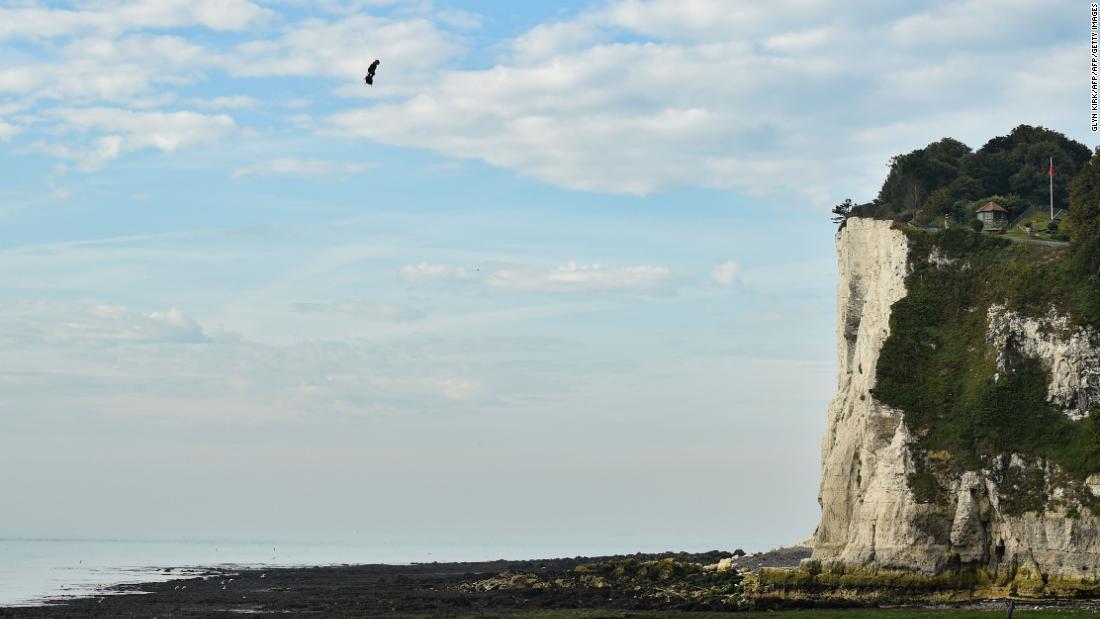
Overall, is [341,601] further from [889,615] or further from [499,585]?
[889,615]

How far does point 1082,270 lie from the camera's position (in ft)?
179

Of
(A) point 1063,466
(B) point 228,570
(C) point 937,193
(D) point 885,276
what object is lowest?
(B) point 228,570

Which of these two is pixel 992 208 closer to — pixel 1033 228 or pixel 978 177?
pixel 1033 228

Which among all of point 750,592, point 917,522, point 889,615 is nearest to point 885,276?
point 917,522

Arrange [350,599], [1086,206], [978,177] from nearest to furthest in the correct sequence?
1. [1086,206]
2. [350,599]
3. [978,177]

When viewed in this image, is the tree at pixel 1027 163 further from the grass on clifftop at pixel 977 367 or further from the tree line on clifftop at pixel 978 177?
the grass on clifftop at pixel 977 367

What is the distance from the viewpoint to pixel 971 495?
51812 millimetres

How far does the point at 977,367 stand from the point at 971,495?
6.39 meters

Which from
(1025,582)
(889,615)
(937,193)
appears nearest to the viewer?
(889,615)

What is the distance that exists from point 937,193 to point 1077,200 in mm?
24416

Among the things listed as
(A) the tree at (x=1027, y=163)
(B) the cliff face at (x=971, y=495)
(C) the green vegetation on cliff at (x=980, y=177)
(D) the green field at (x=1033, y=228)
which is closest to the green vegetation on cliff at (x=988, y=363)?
(B) the cliff face at (x=971, y=495)

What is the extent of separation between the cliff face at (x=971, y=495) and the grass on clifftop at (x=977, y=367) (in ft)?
0.89

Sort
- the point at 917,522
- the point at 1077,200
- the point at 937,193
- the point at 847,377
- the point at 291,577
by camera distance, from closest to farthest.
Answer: the point at 917,522
the point at 1077,200
the point at 847,377
the point at 937,193
the point at 291,577

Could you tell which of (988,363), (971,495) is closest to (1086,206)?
(988,363)
